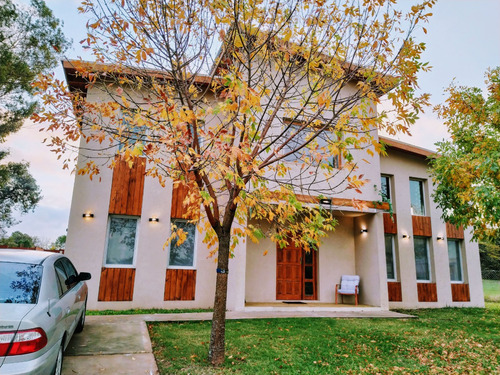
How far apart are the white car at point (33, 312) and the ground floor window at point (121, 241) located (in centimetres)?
487

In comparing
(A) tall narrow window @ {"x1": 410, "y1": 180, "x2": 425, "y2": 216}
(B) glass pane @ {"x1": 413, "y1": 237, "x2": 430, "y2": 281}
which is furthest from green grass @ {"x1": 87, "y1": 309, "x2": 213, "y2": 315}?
(A) tall narrow window @ {"x1": 410, "y1": 180, "x2": 425, "y2": 216}

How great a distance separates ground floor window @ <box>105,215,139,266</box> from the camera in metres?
8.85

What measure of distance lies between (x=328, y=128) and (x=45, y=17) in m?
13.8

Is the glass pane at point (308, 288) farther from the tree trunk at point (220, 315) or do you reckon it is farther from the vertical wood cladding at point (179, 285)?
the tree trunk at point (220, 315)

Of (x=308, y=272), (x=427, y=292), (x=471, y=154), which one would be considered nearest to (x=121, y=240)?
(x=308, y=272)

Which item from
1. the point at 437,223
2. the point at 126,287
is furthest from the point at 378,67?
the point at 437,223

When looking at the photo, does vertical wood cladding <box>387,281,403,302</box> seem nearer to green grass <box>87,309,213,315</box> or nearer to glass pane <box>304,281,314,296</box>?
glass pane <box>304,281,314,296</box>

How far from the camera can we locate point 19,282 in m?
3.18

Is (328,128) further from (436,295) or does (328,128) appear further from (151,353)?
(436,295)

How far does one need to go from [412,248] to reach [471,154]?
200 inches

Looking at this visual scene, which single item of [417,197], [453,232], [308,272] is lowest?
[308,272]

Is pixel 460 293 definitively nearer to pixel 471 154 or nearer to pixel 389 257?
pixel 389 257

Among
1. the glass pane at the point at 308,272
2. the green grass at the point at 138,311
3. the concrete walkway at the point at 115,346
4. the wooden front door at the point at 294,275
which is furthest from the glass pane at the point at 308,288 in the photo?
the green grass at the point at 138,311

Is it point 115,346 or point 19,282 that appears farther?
point 115,346
